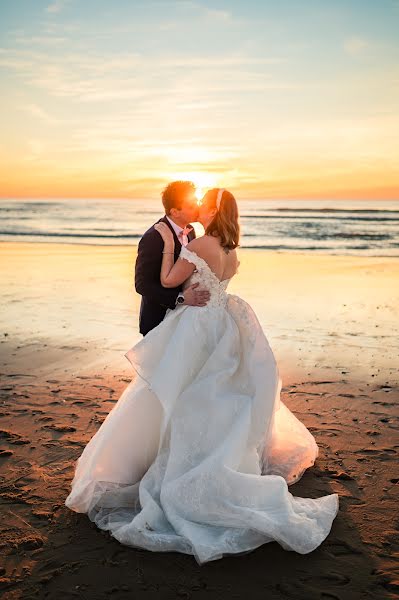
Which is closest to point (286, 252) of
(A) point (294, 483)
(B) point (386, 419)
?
(B) point (386, 419)

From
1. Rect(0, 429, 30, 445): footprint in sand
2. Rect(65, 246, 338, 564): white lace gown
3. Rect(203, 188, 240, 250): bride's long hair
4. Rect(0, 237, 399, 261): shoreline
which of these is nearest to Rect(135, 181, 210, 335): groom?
Rect(65, 246, 338, 564): white lace gown

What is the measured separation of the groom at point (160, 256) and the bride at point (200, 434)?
8 cm

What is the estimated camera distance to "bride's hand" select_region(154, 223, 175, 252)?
197 inches

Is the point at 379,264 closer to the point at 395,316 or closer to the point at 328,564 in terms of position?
the point at 395,316

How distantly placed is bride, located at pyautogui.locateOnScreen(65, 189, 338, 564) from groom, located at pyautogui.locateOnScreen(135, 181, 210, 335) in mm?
79

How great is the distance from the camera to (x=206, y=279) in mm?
4812

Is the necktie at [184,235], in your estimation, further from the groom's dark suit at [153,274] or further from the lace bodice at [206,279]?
the lace bodice at [206,279]

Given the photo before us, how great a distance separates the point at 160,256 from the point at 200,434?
1485mm

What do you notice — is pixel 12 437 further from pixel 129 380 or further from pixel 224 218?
pixel 224 218

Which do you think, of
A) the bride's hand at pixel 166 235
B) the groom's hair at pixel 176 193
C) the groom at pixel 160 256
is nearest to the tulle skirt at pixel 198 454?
the groom at pixel 160 256

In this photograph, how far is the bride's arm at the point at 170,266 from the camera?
4.78 m

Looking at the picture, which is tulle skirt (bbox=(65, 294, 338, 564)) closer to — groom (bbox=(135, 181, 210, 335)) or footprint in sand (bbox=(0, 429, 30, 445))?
groom (bbox=(135, 181, 210, 335))

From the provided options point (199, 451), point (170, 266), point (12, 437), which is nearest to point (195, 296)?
point (170, 266)

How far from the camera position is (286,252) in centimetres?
2319
